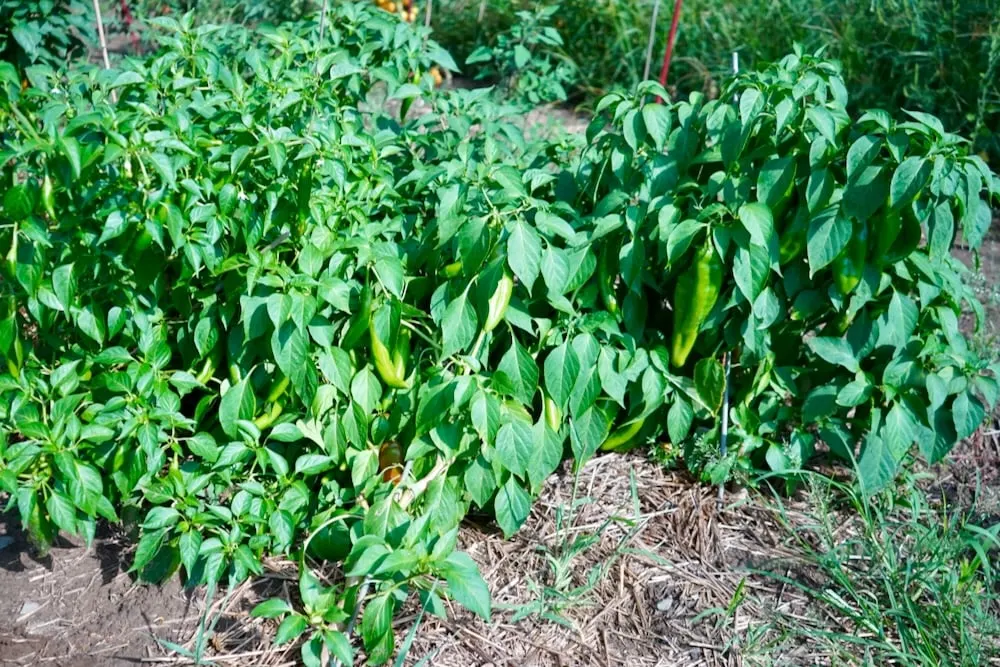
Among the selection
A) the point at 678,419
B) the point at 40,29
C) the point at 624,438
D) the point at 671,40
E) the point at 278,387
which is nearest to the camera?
the point at 278,387

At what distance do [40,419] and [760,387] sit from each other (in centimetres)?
187

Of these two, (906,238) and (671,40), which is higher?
(671,40)

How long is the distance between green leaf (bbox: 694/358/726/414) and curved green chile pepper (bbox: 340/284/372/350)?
92 centimetres

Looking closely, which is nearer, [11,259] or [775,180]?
[11,259]

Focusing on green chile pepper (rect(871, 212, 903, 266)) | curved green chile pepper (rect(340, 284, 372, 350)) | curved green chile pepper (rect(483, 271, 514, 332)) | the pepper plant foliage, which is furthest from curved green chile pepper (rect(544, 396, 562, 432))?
green chile pepper (rect(871, 212, 903, 266))

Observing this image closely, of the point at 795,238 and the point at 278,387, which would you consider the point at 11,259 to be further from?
the point at 795,238

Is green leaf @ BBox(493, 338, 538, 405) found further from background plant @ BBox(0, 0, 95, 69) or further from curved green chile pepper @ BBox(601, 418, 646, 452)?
background plant @ BBox(0, 0, 95, 69)

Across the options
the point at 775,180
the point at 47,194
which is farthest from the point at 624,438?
the point at 47,194

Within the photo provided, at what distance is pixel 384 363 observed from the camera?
2492mm

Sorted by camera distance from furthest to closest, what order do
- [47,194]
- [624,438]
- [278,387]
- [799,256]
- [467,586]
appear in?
[624,438] → [799,256] → [278,387] → [47,194] → [467,586]

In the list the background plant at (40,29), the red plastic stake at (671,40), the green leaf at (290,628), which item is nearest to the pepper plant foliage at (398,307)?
the green leaf at (290,628)

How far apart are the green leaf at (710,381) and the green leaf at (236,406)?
1174 millimetres

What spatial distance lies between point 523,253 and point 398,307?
0.32 meters

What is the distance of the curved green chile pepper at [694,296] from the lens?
252cm
